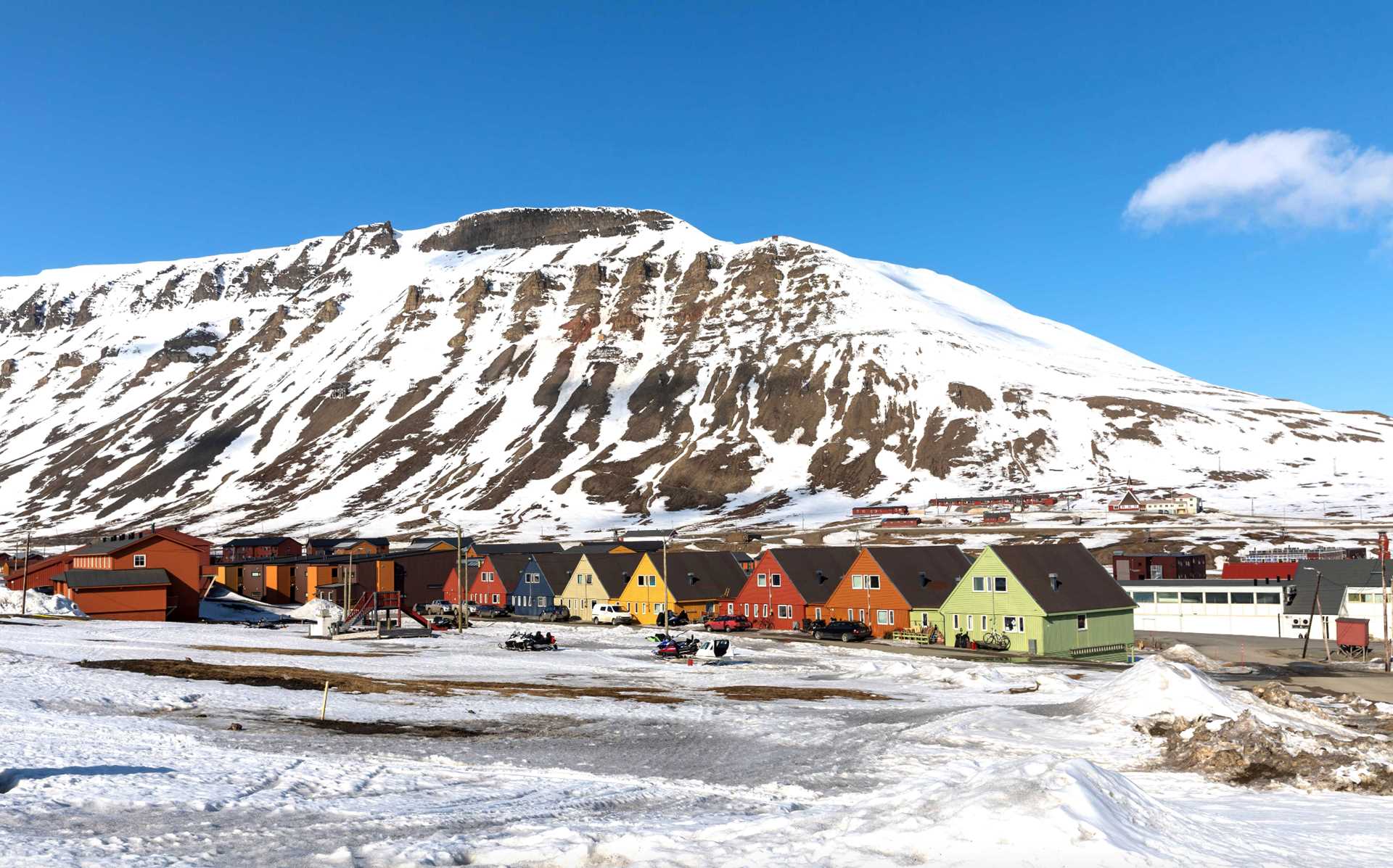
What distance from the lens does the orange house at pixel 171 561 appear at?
91.7m

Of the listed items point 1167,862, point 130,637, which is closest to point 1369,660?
point 1167,862

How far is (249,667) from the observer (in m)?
50.1

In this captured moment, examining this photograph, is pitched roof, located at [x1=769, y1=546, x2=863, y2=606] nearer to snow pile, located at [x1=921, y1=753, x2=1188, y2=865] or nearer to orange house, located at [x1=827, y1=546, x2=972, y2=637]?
orange house, located at [x1=827, y1=546, x2=972, y2=637]

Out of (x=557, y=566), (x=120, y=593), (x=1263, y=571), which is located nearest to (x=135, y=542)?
(x=120, y=593)

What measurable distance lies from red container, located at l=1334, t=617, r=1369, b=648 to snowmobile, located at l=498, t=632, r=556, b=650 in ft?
180

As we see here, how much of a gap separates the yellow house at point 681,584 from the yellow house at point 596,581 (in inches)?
48.1

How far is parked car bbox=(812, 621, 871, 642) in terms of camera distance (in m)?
80.2

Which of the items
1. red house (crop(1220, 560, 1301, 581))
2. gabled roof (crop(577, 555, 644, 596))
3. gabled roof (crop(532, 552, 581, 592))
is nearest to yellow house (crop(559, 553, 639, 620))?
gabled roof (crop(577, 555, 644, 596))

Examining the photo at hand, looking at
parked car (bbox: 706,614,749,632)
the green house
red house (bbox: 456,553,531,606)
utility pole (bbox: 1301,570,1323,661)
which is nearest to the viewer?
the green house

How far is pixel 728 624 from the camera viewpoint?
296 feet

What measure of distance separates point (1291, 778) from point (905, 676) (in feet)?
96.5

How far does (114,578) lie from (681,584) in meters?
49.1

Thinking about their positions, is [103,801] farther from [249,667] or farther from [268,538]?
[268,538]

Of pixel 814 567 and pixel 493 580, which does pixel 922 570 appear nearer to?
pixel 814 567
